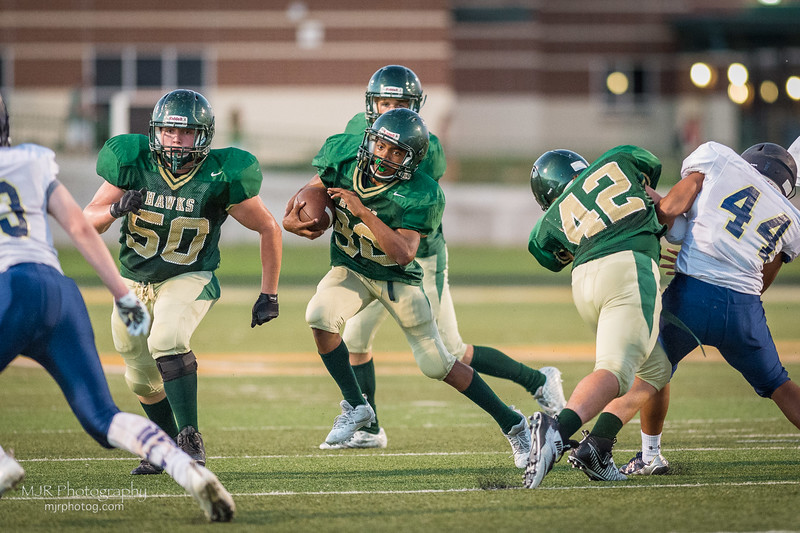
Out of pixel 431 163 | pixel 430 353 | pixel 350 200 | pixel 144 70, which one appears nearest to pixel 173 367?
pixel 350 200

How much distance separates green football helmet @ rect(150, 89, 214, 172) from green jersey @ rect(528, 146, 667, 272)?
174 centimetres

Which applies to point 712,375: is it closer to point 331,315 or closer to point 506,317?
point 506,317

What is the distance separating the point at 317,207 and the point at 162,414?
1.33 m

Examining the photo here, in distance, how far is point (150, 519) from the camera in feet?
14.1

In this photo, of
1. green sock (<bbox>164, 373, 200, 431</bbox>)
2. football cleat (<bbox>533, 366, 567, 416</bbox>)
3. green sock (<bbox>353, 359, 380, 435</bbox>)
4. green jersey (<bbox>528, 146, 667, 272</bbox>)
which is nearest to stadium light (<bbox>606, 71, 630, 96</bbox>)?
football cleat (<bbox>533, 366, 567, 416</bbox>)

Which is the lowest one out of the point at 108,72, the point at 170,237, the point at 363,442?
the point at 363,442

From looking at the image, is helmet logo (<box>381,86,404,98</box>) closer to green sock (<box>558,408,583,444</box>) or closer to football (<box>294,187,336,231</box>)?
football (<box>294,187,336,231</box>)

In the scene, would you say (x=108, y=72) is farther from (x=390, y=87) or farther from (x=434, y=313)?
(x=434, y=313)

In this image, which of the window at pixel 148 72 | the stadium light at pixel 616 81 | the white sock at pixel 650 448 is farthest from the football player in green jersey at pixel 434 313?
the stadium light at pixel 616 81

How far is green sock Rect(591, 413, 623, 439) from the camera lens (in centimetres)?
502

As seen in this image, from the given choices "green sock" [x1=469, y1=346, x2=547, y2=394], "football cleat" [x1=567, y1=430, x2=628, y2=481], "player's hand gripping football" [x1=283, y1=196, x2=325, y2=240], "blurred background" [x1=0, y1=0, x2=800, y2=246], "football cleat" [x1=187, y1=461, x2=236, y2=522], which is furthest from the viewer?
"blurred background" [x1=0, y1=0, x2=800, y2=246]

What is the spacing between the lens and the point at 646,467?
17.4 feet

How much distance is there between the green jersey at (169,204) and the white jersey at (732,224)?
7.19ft

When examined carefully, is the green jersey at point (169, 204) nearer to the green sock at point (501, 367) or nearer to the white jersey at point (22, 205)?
the white jersey at point (22, 205)
